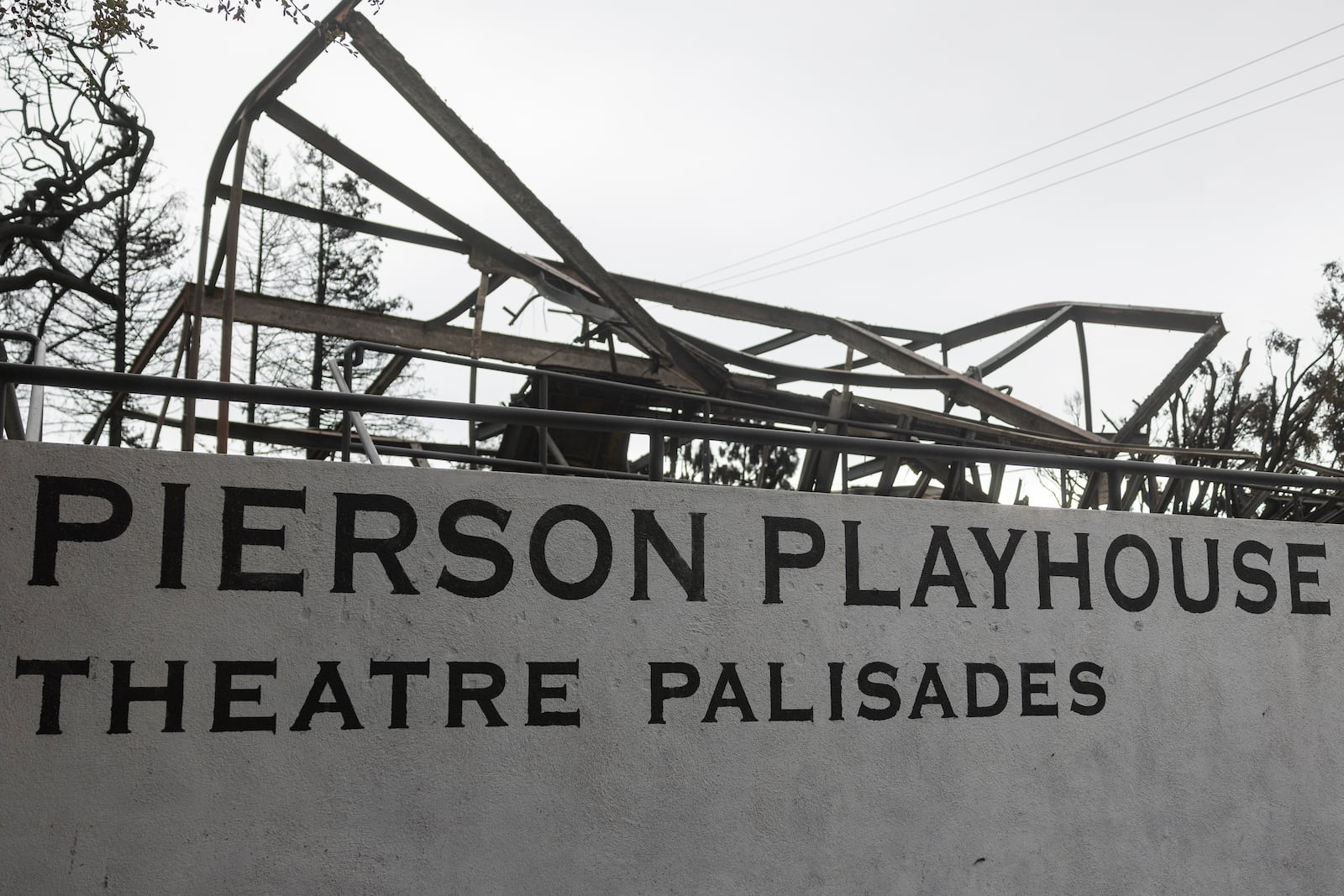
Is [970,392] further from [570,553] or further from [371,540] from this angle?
[371,540]

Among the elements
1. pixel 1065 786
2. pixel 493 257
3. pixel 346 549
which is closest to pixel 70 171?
pixel 493 257

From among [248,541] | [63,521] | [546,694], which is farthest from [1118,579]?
[63,521]

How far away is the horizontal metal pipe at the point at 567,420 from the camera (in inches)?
142

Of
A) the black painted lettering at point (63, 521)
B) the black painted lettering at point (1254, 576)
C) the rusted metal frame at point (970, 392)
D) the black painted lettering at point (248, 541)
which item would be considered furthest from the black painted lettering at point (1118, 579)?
the black painted lettering at point (63, 521)

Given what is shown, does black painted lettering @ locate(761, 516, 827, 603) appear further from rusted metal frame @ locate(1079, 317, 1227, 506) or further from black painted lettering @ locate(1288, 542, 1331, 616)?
rusted metal frame @ locate(1079, 317, 1227, 506)

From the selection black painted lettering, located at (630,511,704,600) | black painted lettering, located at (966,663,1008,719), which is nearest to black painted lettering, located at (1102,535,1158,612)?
black painted lettering, located at (966,663,1008,719)

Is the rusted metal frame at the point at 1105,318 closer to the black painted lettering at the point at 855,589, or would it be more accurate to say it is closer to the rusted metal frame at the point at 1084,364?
the rusted metal frame at the point at 1084,364

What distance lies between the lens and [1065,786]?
475 cm

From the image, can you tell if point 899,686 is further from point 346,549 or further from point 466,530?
point 346,549

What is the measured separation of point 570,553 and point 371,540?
2.32 ft

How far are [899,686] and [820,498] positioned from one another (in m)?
0.81

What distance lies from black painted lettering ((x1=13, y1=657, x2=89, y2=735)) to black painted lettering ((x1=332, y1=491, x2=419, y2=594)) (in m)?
0.80

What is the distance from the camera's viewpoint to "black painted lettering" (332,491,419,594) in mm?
3848

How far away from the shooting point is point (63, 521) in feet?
11.7
